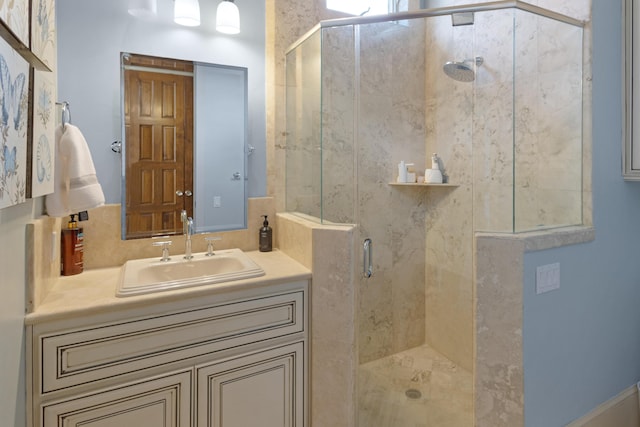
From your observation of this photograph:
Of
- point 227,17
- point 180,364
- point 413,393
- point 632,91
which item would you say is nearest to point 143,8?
point 227,17

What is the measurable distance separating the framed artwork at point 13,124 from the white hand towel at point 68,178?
0.40 metres

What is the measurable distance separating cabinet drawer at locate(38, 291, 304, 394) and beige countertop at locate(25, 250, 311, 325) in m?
0.06

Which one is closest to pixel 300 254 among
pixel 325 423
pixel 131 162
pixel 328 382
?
pixel 328 382

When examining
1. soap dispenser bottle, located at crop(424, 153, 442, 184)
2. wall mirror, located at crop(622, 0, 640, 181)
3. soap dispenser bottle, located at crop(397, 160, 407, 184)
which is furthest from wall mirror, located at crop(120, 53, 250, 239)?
wall mirror, located at crop(622, 0, 640, 181)

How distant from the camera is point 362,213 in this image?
245 cm

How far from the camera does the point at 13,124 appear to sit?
34.9 inches

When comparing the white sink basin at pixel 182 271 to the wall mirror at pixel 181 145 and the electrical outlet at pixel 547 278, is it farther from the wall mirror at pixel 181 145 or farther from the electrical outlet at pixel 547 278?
the electrical outlet at pixel 547 278

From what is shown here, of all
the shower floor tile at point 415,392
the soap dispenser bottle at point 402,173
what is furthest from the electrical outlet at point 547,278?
the soap dispenser bottle at point 402,173

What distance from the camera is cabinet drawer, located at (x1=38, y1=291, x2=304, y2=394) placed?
1230mm

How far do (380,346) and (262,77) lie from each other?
1996 mm

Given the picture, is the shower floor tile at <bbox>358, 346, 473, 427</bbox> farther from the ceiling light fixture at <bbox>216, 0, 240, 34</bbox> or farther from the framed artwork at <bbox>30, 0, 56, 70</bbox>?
the ceiling light fixture at <bbox>216, 0, 240, 34</bbox>

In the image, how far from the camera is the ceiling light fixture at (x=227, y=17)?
1.95 meters

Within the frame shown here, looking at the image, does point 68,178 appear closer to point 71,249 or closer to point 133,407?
point 71,249

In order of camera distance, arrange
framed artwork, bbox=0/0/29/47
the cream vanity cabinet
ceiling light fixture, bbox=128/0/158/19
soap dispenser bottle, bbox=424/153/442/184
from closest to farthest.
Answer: framed artwork, bbox=0/0/29/47, the cream vanity cabinet, ceiling light fixture, bbox=128/0/158/19, soap dispenser bottle, bbox=424/153/442/184
